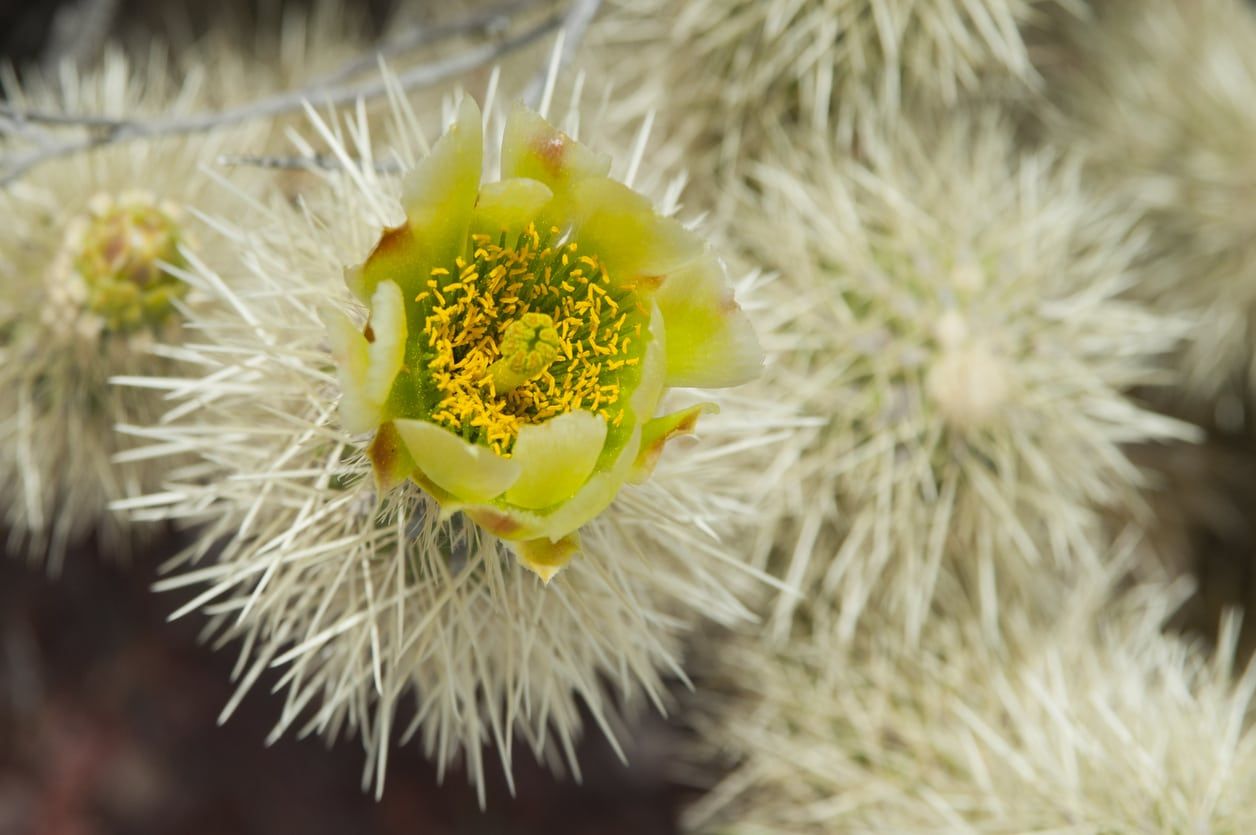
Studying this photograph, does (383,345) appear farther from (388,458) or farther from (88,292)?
(88,292)

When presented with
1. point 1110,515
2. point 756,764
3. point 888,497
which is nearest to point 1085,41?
point 1110,515

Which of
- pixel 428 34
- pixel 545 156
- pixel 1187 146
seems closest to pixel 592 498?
pixel 545 156

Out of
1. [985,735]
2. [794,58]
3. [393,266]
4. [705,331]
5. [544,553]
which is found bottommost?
[985,735]

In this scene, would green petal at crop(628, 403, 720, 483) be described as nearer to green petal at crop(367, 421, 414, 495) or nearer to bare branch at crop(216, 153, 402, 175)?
green petal at crop(367, 421, 414, 495)

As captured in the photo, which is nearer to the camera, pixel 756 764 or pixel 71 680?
pixel 756 764

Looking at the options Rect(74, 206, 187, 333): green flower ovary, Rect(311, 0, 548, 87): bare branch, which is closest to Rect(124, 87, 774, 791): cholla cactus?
Rect(74, 206, 187, 333): green flower ovary

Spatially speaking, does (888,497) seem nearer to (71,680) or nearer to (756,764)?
(756,764)
